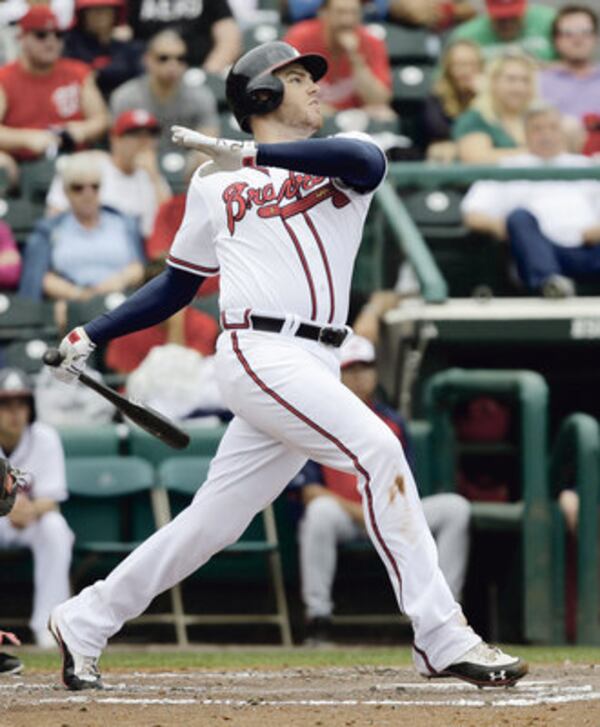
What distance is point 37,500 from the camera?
9.05 metres

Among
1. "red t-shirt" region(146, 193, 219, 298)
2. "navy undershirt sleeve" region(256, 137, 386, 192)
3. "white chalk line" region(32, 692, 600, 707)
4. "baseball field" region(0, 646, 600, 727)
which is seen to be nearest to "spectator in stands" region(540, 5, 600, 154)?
"red t-shirt" region(146, 193, 219, 298)

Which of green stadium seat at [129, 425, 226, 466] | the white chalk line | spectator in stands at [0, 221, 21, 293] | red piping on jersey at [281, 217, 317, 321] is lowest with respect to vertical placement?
the white chalk line

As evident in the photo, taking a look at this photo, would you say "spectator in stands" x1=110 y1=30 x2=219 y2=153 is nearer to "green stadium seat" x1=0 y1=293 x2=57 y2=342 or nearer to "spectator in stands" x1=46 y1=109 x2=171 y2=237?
"spectator in stands" x1=46 y1=109 x2=171 y2=237

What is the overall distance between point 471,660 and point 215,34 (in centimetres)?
741

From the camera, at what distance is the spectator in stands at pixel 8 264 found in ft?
33.9

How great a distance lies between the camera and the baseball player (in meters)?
5.42

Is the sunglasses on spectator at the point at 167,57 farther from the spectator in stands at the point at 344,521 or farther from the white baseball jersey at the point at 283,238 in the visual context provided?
the white baseball jersey at the point at 283,238

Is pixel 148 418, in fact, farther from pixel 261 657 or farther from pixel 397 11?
pixel 397 11

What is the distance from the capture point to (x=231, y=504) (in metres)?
5.70

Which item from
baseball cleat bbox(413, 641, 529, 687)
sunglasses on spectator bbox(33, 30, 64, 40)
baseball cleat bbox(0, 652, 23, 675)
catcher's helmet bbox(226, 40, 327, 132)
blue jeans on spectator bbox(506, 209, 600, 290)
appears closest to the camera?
baseball cleat bbox(413, 641, 529, 687)

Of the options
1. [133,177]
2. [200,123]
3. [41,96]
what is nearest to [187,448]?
[133,177]

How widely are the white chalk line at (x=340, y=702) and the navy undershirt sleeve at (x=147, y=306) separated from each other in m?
1.13

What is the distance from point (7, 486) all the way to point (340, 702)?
1.16 meters

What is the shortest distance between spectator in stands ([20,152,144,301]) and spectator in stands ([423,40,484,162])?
2.20 metres
